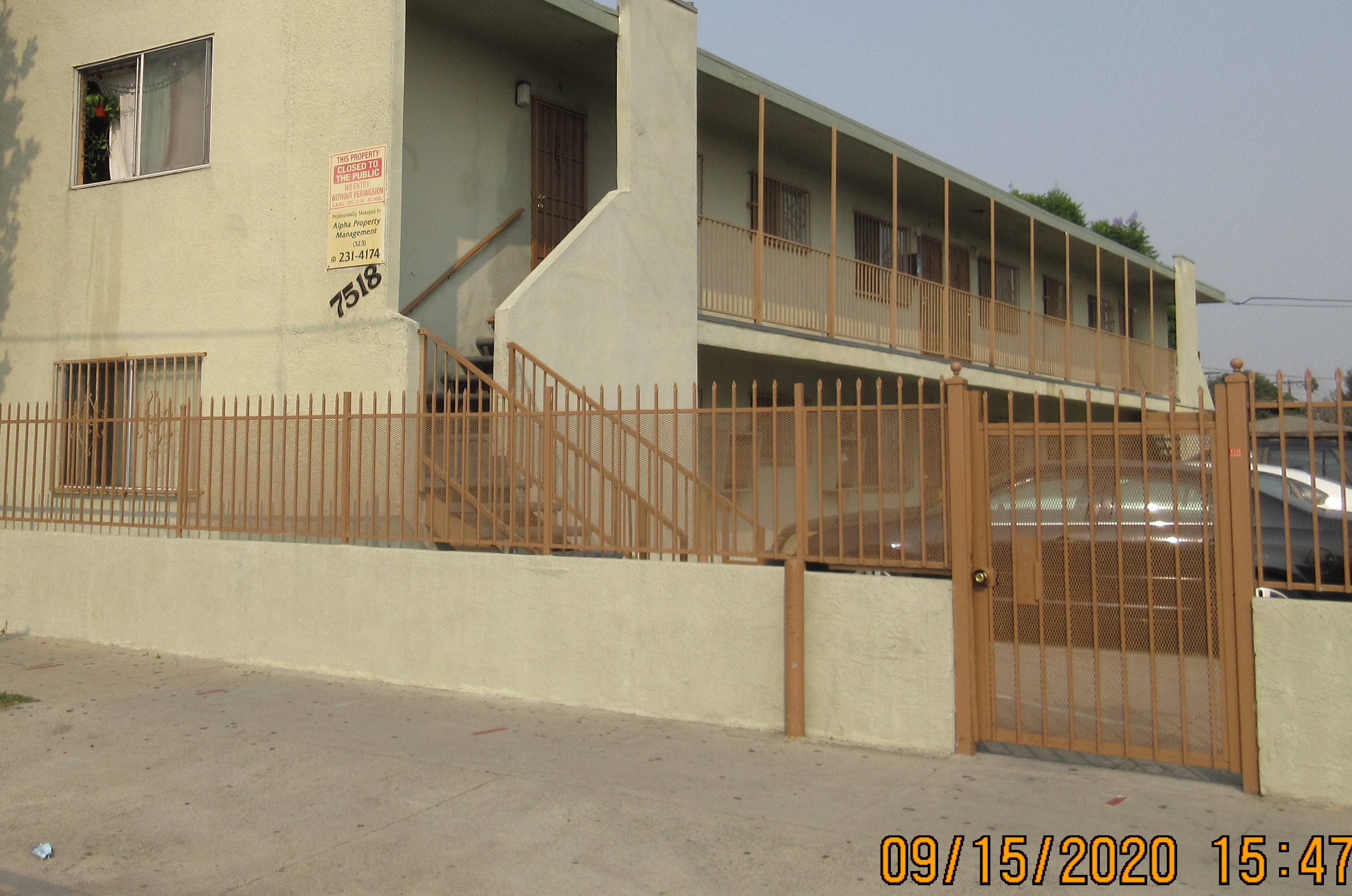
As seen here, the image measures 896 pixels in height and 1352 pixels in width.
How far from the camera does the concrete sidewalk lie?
15.4ft

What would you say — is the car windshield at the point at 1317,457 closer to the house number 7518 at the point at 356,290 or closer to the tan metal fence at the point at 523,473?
the tan metal fence at the point at 523,473

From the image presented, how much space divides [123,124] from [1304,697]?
12342 millimetres

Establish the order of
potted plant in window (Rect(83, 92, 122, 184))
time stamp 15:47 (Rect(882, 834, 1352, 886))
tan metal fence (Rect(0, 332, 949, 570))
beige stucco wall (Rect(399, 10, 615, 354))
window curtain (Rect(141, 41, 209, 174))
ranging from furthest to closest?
potted plant in window (Rect(83, 92, 122, 184)), window curtain (Rect(141, 41, 209, 174)), beige stucco wall (Rect(399, 10, 615, 354)), tan metal fence (Rect(0, 332, 949, 570)), time stamp 15:47 (Rect(882, 834, 1352, 886))

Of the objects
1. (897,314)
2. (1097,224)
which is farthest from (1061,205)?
(897,314)

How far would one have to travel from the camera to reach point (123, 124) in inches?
488

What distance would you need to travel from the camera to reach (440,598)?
27.3 ft

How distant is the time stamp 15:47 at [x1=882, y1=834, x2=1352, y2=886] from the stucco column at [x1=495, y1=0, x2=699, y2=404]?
5.89 meters

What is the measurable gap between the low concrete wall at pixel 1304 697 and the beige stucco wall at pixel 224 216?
22.5 feet

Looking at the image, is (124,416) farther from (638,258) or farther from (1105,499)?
(1105,499)

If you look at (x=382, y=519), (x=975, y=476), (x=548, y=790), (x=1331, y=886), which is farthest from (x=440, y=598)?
(x=1331, y=886)

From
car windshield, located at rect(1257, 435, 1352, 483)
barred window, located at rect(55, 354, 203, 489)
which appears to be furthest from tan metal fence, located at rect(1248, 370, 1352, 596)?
barred window, located at rect(55, 354, 203, 489)

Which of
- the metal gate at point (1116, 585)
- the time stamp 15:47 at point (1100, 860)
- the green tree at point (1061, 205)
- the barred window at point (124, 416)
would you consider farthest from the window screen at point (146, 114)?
the green tree at point (1061, 205)

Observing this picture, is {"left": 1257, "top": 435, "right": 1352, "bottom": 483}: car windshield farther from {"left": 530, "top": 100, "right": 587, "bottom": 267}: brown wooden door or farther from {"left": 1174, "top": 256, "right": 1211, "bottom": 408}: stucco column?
{"left": 1174, "top": 256, "right": 1211, "bottom": 408}: stucco column

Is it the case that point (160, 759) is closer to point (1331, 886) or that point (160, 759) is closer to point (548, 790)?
point (548, 790)
